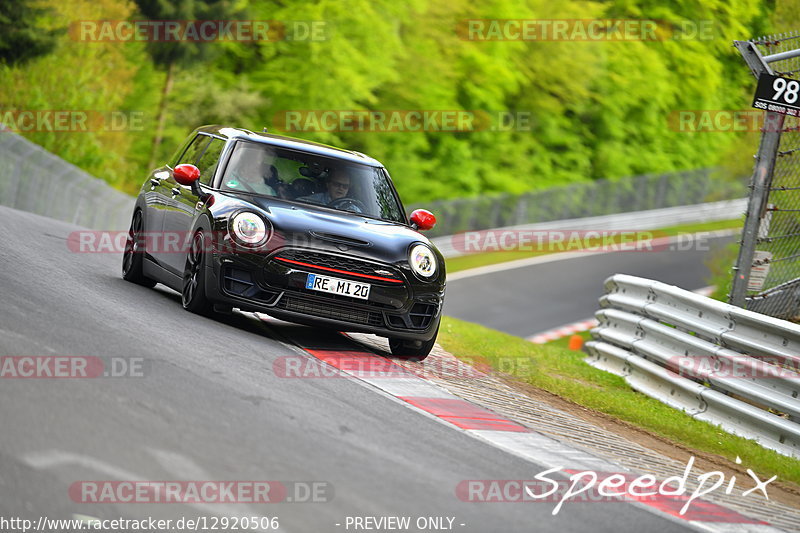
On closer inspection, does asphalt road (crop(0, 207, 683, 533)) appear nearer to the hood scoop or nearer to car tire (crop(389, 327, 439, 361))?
the hood scoop

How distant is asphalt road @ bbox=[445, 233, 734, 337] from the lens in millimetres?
27266

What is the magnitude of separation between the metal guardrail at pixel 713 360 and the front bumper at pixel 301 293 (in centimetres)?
290

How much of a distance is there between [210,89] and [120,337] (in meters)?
37.4

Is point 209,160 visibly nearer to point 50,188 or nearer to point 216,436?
point 216,436

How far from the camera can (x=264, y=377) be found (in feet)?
23.9

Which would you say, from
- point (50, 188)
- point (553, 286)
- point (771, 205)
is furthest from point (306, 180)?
point (553, 286)

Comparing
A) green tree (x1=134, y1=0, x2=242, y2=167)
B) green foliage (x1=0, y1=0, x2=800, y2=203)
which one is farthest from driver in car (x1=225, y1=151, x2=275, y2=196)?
green tree (x1=134, y1=0, x2=242, y2=167)

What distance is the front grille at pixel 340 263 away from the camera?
28.9 feet

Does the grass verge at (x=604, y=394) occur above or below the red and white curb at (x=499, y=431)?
below

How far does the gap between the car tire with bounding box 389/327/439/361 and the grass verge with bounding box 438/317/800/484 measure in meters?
1.15

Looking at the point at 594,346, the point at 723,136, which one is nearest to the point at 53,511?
the point at 594,346

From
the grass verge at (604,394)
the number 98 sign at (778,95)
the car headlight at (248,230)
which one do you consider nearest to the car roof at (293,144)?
the car headlight at (248,230)

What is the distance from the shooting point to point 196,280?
9273mm

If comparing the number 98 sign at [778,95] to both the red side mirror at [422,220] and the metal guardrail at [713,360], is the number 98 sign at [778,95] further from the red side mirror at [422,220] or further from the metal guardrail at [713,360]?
the red side mirror at [422,220]
